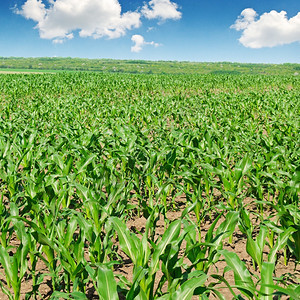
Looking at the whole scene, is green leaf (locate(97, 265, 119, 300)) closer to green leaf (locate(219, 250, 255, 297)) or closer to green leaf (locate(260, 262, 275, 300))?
green leaf (locate(219, 250, 255, 297))

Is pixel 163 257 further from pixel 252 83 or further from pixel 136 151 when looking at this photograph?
pixel 252 83

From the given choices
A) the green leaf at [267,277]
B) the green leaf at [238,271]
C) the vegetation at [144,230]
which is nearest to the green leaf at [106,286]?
the vegetation at [144,230]

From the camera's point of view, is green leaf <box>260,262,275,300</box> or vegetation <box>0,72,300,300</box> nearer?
green leaf <box>260,262,275,300</box>

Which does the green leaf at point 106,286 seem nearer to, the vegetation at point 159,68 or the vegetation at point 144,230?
the vegetation at point 144,230

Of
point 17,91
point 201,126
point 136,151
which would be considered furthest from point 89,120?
point 17,91

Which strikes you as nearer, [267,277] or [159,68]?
[267,277]

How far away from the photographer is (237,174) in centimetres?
365

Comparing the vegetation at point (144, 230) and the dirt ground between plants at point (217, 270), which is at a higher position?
the vegetation at point (144, 230)

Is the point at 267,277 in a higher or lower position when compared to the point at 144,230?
higher

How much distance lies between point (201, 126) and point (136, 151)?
3525mm

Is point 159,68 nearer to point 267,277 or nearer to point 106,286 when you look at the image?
point 267,277

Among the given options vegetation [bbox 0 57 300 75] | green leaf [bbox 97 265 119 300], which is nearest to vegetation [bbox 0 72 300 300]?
green leaf [bbox 97 265 119 300]

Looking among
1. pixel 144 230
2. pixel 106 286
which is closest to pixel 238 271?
pixel 106 286

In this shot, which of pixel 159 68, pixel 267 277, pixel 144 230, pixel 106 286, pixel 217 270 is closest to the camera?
pixel 106 286
